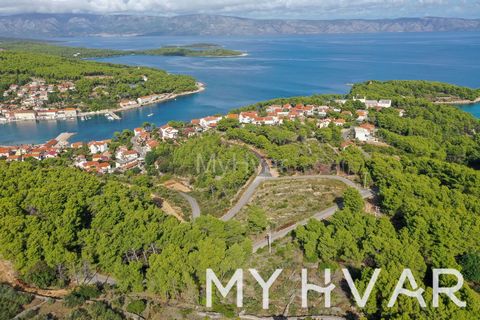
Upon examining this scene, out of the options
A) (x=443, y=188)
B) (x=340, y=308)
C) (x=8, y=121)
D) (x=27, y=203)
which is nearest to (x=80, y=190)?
(x=27, y=203)

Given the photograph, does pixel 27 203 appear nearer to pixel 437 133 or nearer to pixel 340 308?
pixel 340 308

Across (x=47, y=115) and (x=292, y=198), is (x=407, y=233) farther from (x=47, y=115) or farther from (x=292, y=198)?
(x=47, y=115)

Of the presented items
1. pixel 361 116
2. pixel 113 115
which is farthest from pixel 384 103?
pixel 113 115

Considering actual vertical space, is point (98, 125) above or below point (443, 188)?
below

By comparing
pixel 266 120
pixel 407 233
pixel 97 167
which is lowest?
pixel 97 167

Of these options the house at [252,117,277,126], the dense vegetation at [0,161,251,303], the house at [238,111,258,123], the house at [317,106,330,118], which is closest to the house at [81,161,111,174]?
the dense vegetation at [0,161,251,303]

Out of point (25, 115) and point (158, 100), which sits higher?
point (158, 100)

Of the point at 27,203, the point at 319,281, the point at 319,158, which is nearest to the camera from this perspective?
the point at 319,281
